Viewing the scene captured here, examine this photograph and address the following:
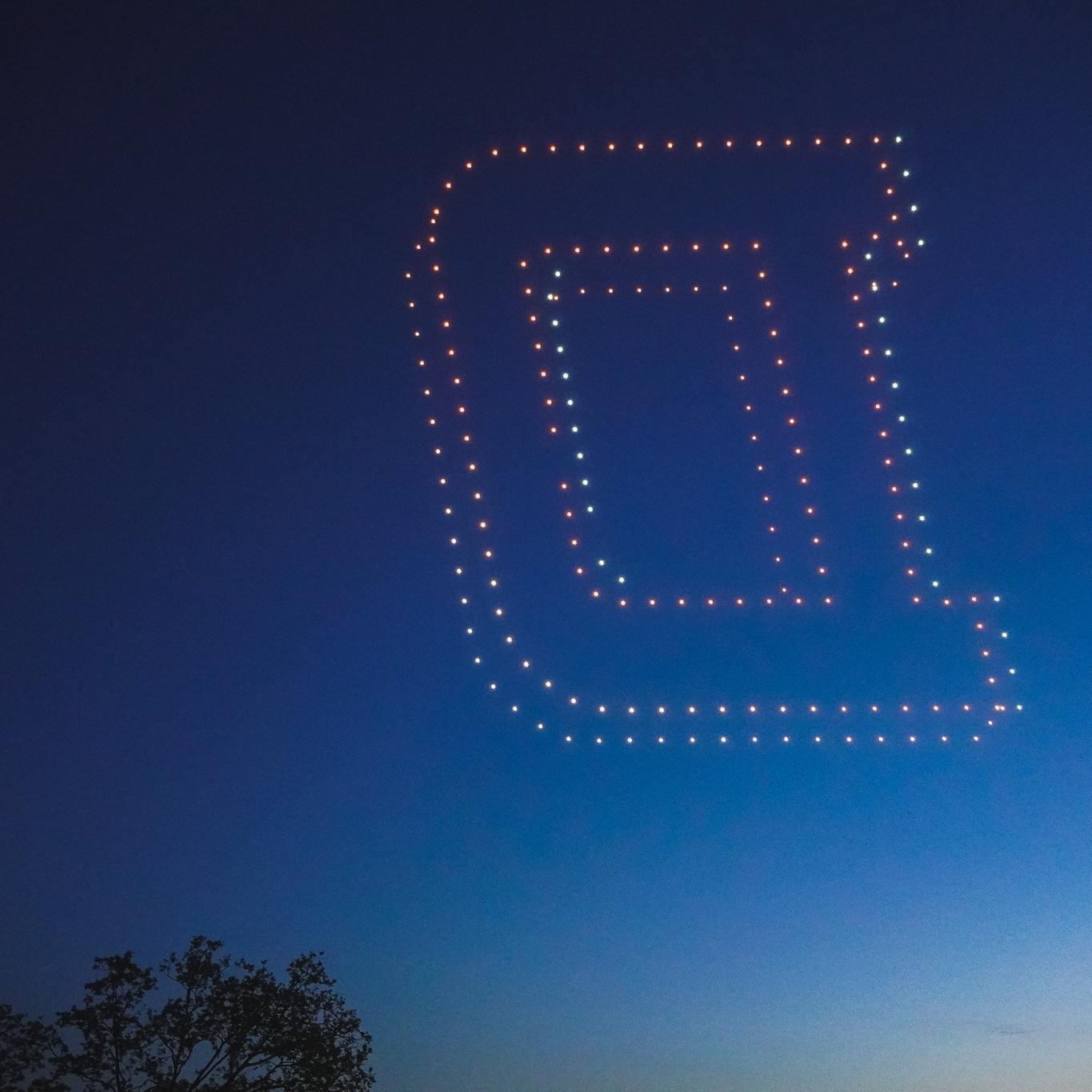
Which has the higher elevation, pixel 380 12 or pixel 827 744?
pixel 380 12

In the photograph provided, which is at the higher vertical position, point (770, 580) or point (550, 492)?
point (550, 492)

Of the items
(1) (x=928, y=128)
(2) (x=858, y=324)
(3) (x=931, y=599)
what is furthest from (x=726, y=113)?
(3) (x=931, y=599)

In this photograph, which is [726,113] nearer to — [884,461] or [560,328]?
[560,328]

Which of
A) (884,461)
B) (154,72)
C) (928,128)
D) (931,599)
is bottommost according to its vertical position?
(931,599)

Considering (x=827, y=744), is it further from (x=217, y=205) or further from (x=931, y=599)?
(x=217, y=205)

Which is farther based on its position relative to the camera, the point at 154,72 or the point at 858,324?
the point at 154,72

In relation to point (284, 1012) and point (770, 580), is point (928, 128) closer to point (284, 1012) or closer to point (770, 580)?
point (770, 580)

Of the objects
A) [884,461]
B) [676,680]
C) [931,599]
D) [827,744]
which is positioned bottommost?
[827,744]

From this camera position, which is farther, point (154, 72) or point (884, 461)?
point (154, 72)

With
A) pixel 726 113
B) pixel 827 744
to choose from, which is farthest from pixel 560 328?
pixel 827 744
